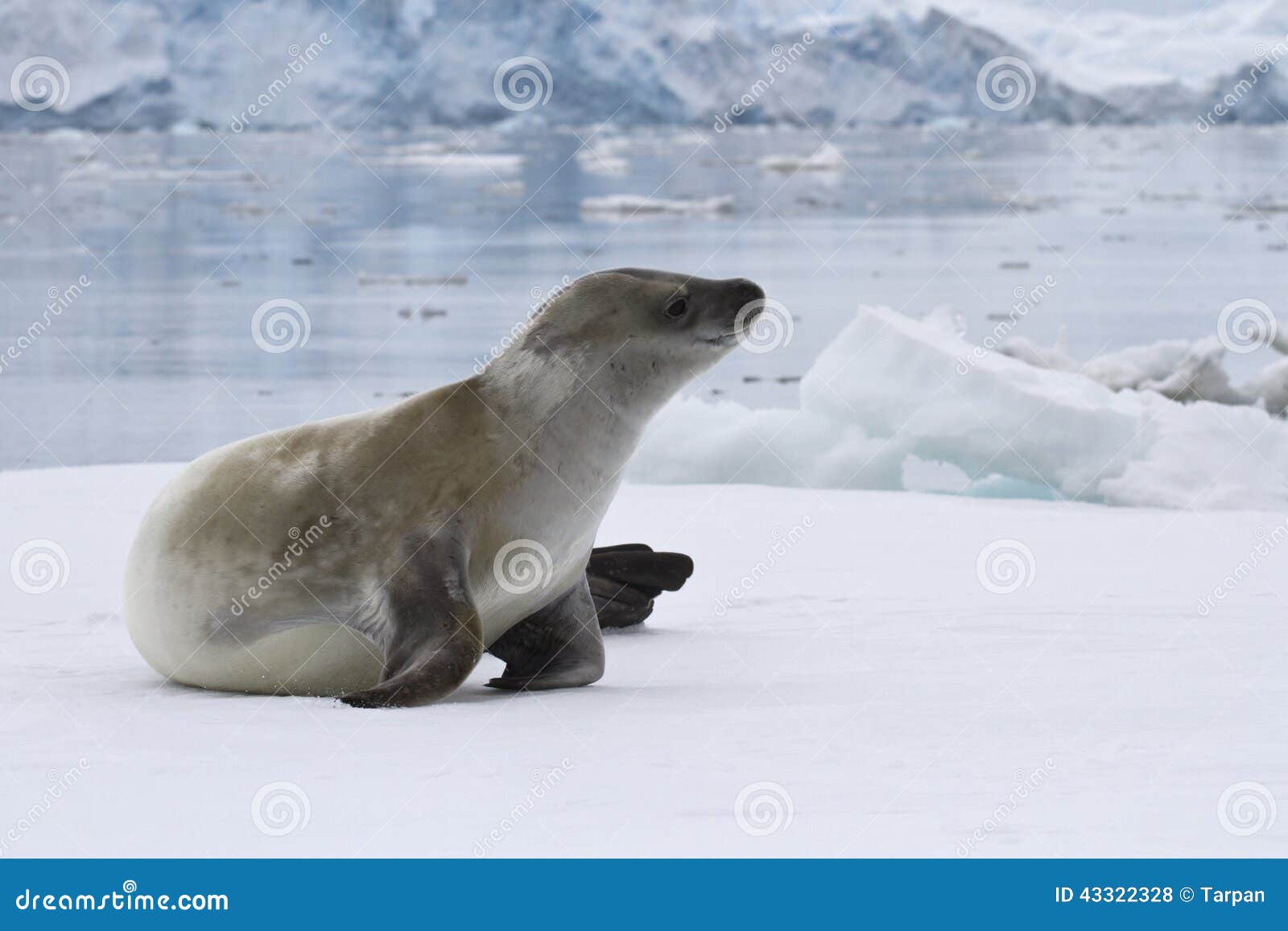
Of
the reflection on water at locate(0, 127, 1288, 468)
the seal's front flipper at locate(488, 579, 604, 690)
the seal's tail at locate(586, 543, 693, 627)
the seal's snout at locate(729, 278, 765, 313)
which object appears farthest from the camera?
the reflection on water at locate(0, 127, 1288, 468)

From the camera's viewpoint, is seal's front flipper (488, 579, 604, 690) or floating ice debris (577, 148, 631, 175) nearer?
seal's front flipper (488, 579, 604, 690)

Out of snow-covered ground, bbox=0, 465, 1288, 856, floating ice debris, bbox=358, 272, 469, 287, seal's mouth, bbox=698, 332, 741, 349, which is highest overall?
floating ice debris, bbox=358, 272, 469, 287

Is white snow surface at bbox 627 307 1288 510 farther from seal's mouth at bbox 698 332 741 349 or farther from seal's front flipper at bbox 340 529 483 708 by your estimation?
seal's front flipper at bbox 340 529 483 708

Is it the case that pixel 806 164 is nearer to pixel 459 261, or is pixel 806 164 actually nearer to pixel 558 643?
pixel 459 261

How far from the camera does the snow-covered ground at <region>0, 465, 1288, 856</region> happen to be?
9.60 feet

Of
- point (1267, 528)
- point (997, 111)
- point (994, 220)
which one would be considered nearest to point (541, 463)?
point (1267, 528)

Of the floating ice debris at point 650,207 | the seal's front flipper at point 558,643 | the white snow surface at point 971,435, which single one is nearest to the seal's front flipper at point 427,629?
the seal's front flipper at point 558,643

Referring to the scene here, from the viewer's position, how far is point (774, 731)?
146 inches

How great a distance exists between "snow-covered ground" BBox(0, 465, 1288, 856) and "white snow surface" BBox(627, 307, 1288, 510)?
3.88 feet

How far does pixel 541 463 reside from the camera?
435 centimetres

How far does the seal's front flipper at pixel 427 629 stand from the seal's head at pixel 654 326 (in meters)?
0.64

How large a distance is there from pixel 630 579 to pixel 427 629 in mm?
1426

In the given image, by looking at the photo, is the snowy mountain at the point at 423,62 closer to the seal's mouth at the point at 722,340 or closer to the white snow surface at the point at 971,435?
the white snow surface at the point at 971,435

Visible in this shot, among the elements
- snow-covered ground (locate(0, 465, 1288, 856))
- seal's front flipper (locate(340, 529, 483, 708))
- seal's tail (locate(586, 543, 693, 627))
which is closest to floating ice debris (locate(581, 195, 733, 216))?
snow-covered ground (locate(0, 465, 1288, 856))
